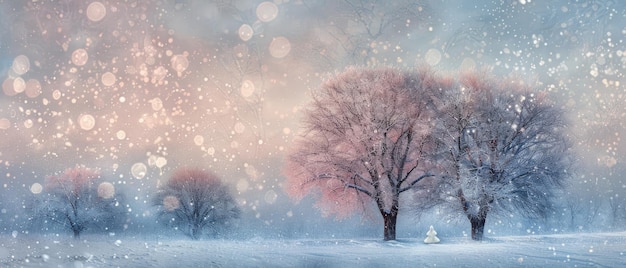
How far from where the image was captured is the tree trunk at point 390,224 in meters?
30.9

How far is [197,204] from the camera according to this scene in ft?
197

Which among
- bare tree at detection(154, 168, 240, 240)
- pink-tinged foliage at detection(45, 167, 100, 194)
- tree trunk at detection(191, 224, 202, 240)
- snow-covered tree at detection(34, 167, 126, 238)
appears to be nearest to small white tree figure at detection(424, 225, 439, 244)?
bare tree at detection(154, 168, 240, 240)

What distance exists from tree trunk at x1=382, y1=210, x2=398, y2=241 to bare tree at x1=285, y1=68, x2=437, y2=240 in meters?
0.06

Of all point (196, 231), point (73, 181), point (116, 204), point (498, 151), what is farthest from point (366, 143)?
point (73, 181)

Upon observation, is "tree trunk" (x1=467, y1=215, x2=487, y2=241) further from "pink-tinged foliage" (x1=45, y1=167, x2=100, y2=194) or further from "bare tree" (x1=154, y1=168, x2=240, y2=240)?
"pink-tinged foliage" (x1=45, y1=167, x2=100, y2=194)

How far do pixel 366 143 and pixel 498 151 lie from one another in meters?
8.03

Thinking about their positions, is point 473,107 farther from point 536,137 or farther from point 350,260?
point 350,260

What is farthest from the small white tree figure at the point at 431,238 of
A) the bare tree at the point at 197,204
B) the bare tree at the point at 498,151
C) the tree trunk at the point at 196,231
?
the tree trunk at the point at 196,231

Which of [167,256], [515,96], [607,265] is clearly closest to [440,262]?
[607,265]

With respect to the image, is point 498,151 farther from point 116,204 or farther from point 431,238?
point 116,204

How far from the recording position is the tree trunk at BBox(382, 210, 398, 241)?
1217 inches

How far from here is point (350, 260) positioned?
18234 mm

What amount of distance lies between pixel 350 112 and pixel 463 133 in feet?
22.6

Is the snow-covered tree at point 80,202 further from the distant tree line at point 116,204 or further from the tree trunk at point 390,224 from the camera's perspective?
the tree trunk at point 390,224
